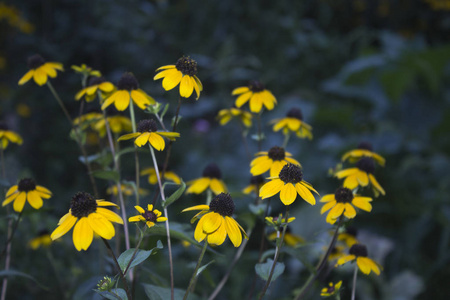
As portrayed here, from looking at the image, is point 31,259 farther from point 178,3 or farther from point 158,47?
point 178,3

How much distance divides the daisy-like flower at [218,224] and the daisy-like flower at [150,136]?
0.42ft

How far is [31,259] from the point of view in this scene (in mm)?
1805

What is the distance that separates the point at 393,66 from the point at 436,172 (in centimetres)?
120

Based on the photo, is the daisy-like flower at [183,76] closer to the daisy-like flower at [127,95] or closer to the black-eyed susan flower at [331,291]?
the daisy-like flower at [127,95]

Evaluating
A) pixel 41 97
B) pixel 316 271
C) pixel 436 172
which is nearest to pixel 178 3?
pixel 41 97

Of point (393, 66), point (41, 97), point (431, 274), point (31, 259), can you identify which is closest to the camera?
point (31, 259)

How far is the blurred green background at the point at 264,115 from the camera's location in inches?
78.2

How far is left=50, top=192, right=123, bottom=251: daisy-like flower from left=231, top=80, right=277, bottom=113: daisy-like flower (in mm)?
421

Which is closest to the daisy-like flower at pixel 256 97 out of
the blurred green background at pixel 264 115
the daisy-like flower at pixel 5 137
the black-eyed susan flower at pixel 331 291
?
the black-eyed susan flower at pixel 331 291

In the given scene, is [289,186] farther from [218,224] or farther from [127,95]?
[127,95]

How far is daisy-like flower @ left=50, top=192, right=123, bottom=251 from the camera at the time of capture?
1.96 ft

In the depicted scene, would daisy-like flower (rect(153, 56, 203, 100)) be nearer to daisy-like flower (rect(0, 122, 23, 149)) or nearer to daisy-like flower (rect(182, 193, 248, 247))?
daisy-like flower (rect(182, 193, 248, 247))

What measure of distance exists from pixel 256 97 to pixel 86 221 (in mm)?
508

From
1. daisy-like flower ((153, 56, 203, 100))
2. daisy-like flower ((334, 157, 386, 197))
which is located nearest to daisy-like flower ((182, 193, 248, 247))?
daisy-like flower ((153, 56, 203, 100))
